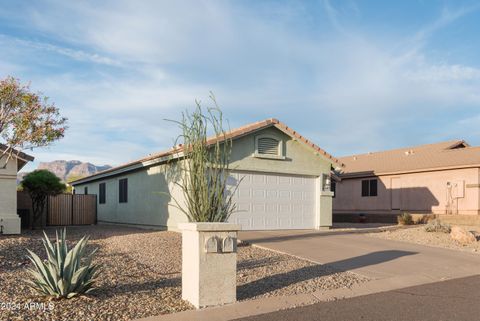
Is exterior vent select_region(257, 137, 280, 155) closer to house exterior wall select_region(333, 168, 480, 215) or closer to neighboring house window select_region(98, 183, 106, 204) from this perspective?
neighboring house window select_region(98, 183, 106, 204)

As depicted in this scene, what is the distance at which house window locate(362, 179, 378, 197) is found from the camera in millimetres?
30969

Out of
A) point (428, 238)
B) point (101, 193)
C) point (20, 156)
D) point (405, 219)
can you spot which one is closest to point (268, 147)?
point (428, 238)

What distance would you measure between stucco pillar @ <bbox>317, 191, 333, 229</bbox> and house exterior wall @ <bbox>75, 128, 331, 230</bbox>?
6 cm

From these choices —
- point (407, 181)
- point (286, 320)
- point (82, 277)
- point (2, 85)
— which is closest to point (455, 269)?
point (286, 320)

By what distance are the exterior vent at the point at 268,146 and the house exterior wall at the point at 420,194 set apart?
1251 centimetres

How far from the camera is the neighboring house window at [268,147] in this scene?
61.2 ft

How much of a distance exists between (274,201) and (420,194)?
43.4 feet

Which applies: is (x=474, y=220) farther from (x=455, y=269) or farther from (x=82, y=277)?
(x=82, y=277)

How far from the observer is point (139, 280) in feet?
29.1

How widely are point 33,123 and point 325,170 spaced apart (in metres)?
12.2

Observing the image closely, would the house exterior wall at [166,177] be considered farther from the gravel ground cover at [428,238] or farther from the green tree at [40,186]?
the gravel ground cover at [428,238]

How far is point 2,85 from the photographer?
1656 centimetres

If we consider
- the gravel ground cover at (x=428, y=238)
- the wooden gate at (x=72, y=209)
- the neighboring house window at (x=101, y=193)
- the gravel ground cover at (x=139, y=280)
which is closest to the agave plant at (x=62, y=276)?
the gravel ground cover at (x=139, y=280)

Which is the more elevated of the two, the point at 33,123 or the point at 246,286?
the point at 33,123
